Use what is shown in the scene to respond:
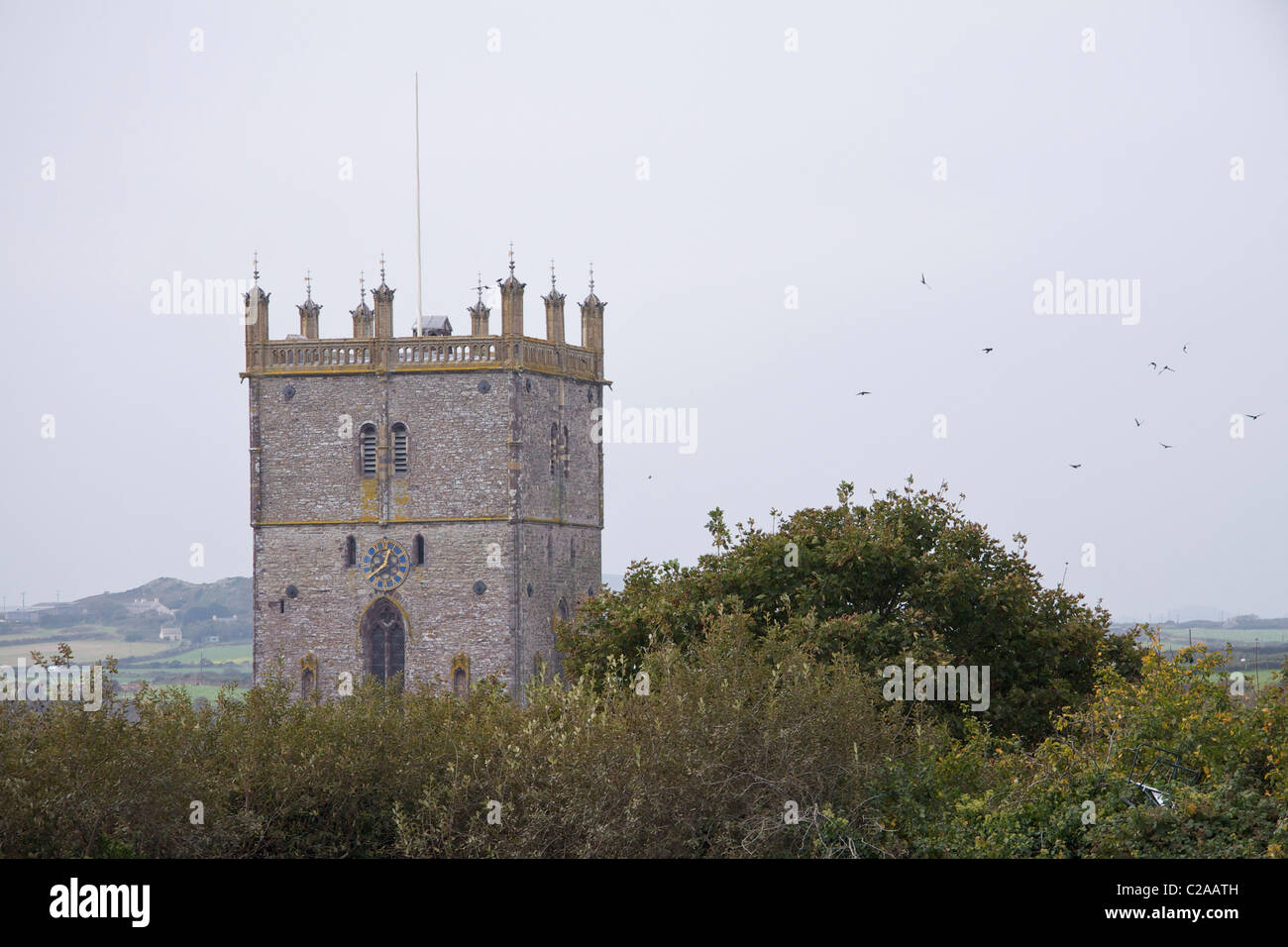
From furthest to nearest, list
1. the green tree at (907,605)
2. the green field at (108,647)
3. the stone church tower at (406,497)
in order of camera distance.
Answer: the green field at (108,647) → the stone church tower at (406,497) → the green tree at (907,605)

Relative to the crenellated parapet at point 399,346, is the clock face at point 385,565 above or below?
below

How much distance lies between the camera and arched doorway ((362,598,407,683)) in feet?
245

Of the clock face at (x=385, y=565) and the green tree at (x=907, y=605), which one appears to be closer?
the green tree at (x=907, y=605)

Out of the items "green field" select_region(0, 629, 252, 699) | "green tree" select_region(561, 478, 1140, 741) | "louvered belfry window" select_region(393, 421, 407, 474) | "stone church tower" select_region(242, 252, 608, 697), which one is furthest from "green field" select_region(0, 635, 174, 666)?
"green tree" select_region(561, 478, 1140, 741)

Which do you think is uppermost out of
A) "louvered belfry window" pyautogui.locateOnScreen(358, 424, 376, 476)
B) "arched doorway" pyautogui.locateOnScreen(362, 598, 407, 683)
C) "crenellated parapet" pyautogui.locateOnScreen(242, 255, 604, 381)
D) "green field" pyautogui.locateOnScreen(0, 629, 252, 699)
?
"crenellated parapet" pyautogui.locateOnScreen(242, 255, 604, 381)

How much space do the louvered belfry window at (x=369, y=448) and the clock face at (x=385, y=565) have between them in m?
2.71

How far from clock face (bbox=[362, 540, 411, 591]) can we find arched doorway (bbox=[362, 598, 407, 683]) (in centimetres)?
71

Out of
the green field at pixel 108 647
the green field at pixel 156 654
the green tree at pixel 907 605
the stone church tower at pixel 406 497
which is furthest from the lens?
the green field at pixel 108 647

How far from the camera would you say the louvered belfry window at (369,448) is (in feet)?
246

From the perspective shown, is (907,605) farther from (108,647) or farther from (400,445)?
(108,647)

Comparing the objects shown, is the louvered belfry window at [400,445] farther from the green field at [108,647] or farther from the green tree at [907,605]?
the green field at [108,647]

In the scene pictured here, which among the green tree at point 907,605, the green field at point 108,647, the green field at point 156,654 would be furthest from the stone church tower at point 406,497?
the green field at point 108,647

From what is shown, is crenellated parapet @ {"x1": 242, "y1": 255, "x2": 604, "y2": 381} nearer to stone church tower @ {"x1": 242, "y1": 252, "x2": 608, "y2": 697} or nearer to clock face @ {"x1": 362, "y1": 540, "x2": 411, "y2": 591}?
stone church tower @ {"x1": 242, "y1": 252, "x2": 608, "y2": 697}

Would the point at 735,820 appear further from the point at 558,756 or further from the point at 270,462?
the point at 270,462
